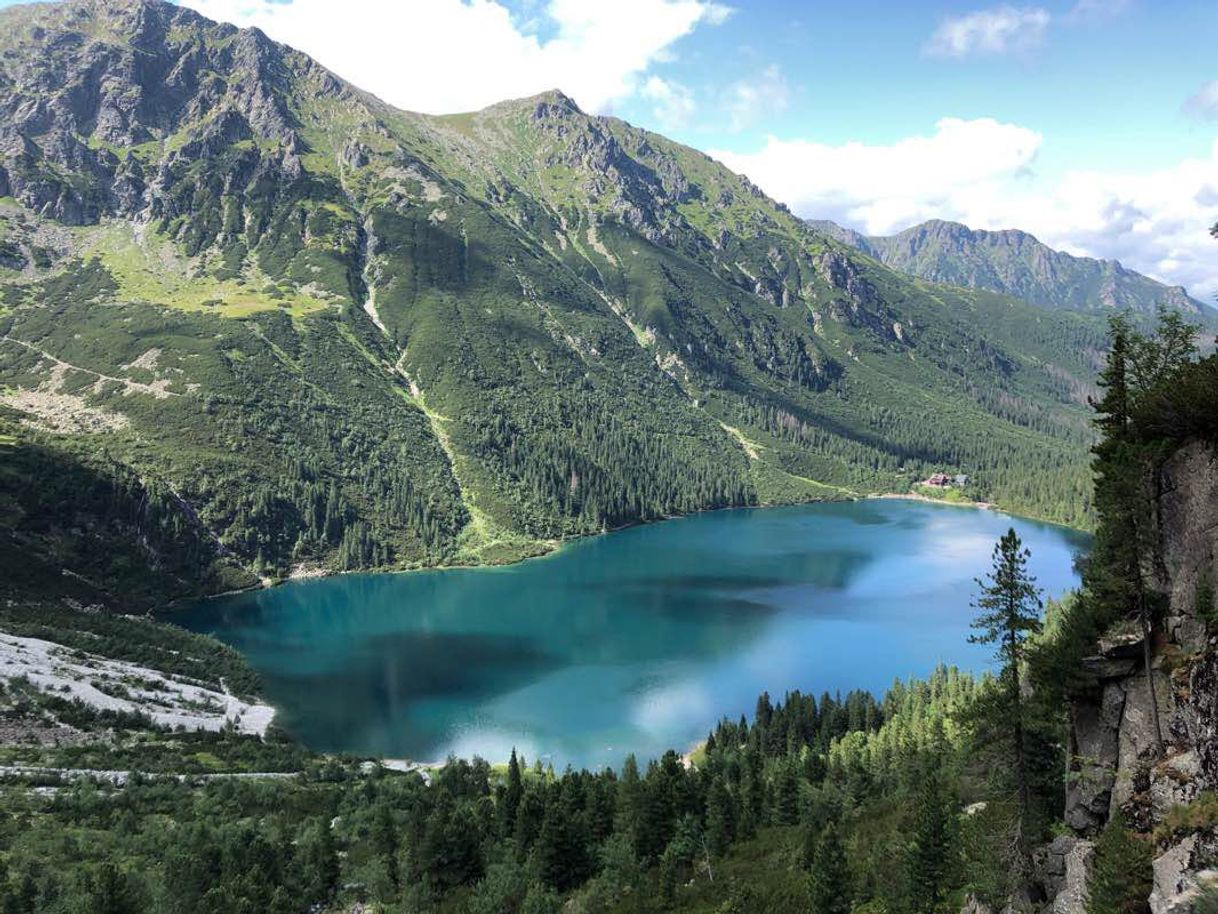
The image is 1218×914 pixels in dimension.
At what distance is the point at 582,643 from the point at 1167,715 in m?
112

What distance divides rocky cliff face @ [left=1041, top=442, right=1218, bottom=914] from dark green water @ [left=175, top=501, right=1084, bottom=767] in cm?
7013

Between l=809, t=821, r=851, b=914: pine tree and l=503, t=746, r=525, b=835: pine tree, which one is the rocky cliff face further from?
l=503, t=746, r=525, b=835: pine tree

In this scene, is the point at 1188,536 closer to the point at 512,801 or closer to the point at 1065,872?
the point at 1065,872

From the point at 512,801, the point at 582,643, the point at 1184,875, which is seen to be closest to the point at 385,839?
the point at 512,801

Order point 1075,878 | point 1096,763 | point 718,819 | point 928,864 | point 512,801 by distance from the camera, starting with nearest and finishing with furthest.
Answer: point 1075,878
point 1096,763
point 928,864
point 718,819
point 512,801

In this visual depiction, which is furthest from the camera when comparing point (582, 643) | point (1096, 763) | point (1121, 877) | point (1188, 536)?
point (582, 643)

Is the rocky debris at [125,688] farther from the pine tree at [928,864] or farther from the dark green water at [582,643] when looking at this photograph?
the pine tree at [928,864]

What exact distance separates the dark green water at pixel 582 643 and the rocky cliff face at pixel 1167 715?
230ft

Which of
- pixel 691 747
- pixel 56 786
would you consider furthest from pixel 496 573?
pixel 56 786

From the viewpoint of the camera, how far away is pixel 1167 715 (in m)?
23.8

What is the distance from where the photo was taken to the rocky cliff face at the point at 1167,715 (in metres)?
21.0

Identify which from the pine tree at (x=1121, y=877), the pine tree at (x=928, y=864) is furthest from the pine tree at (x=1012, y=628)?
the pine tree at (x=928, y=864)

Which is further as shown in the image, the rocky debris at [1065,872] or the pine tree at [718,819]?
the pine tree at [718,819]

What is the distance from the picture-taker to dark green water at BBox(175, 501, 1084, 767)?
99625 millimetres
